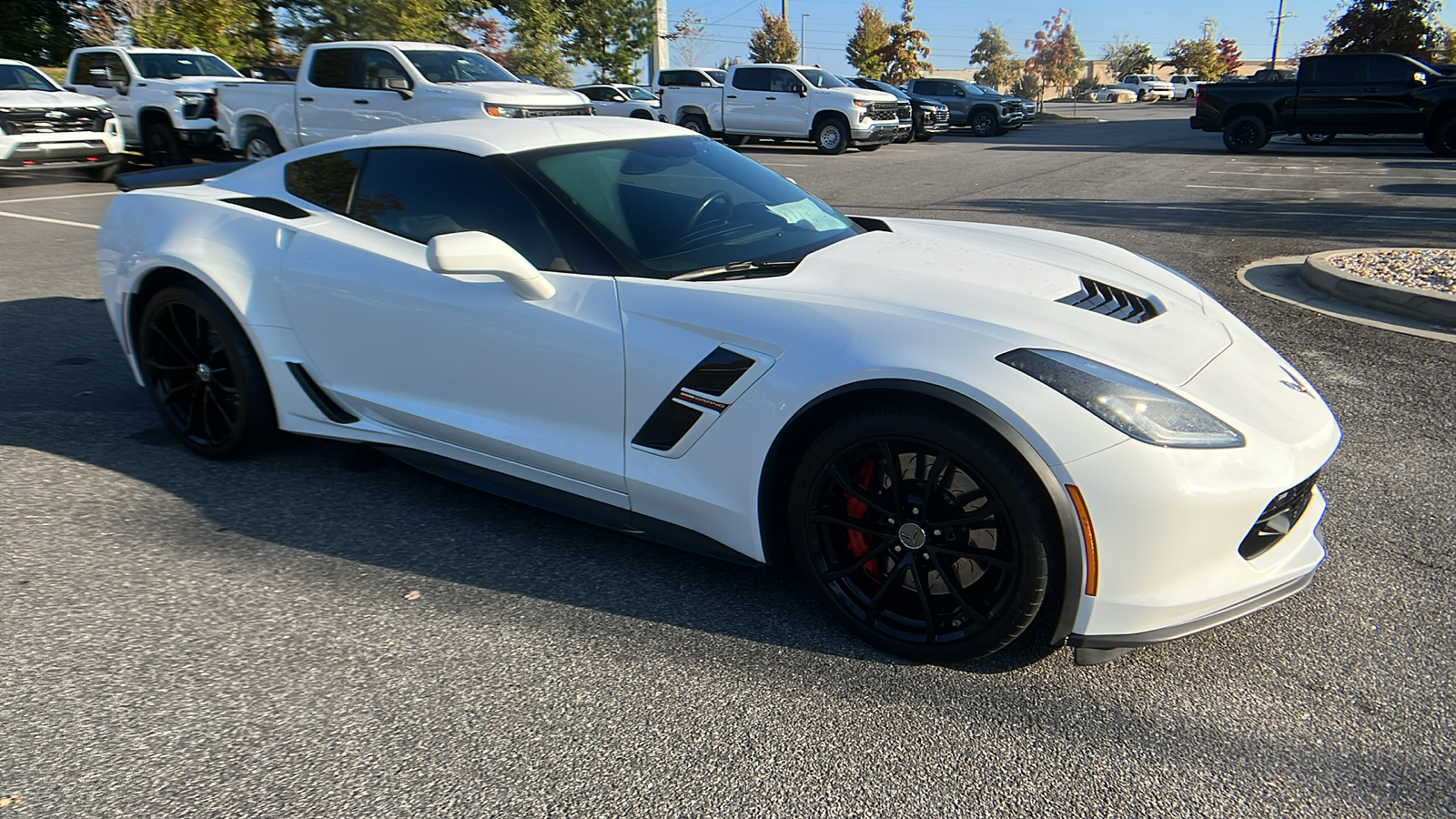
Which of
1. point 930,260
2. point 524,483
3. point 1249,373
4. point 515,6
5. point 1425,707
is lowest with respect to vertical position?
point 1425,707

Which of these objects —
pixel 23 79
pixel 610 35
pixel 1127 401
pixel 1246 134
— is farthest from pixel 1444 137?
pixel 610 35

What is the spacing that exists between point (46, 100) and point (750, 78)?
12707 millimetres

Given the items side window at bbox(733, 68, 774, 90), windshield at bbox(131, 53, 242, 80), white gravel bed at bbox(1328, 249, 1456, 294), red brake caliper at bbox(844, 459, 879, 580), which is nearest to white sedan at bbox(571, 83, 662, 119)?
side window at bbox(733, 68, 774, 90)

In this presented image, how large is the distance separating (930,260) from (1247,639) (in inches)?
56.2

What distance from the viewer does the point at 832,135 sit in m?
20.5

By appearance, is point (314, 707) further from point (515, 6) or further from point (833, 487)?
point (515, 6)

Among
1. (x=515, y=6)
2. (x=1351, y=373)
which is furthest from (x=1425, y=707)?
(x=515, y=6)

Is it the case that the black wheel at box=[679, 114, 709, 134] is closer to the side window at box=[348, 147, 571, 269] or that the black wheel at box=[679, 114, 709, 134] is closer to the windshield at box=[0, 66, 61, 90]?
the windshield at box=[0, 66, 61, 90]

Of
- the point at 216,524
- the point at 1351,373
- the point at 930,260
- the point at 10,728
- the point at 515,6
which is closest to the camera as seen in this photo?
the point at 10,728

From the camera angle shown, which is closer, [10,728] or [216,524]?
[10,728]

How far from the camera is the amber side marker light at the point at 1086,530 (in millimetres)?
2387

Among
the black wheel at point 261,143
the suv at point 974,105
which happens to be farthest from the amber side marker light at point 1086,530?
the suv at point 974,105

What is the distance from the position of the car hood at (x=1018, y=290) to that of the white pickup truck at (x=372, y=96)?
33.5ft

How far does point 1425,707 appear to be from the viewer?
2514 millimetres
